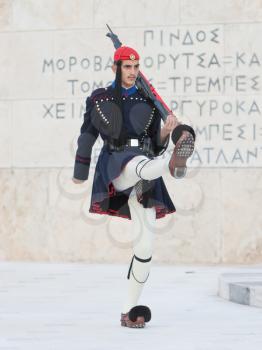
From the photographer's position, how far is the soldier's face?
7.05 meters

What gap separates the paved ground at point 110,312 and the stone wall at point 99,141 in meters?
0.68

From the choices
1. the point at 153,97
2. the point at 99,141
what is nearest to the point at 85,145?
the point at 153,97

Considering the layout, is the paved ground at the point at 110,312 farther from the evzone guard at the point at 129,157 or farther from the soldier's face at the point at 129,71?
the soldier's face at the point at 129,71

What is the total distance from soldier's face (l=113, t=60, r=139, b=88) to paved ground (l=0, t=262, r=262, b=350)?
1604mm

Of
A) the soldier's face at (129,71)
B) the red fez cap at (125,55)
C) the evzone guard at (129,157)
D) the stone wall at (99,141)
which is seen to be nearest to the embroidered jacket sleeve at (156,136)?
the evzone guard at (129,157)

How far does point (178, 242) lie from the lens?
12.6m

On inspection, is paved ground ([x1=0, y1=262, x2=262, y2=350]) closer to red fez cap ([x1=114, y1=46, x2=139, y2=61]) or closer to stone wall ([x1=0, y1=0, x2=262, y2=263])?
stone wall ([x1=0, y1=0, x2=262, y2=263])

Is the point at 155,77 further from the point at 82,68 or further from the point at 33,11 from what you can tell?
the point at 33,11

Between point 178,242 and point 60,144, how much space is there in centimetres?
182

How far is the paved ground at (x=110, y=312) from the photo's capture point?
20.6 feet

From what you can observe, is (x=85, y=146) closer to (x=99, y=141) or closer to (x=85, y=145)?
(x=85, y=145)

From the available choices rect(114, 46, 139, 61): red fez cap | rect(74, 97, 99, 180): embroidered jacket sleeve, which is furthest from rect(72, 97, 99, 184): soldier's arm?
rect(114, 46, 139, 61): red fez cap

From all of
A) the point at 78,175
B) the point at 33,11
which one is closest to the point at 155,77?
the point at 33,11

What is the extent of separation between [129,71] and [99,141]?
223 inches
